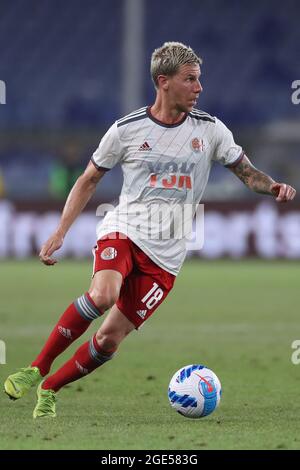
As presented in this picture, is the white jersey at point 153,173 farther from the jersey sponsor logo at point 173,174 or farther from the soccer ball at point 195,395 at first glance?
the soccer ball at point 195,395

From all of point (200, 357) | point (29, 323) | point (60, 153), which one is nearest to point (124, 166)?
point (200, 357)

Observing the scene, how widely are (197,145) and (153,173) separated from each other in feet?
1.03

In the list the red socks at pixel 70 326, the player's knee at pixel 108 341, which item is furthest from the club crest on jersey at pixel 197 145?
the player's knee at pixel 108 341

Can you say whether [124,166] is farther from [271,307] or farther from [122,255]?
[271,307]

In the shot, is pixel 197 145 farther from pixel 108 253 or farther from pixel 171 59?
pixel 108 253

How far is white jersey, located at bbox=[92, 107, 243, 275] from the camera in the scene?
20.6ft

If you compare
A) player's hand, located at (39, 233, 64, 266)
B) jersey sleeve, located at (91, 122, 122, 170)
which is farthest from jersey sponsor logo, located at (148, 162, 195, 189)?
player's hand, located at (39, 233, 64, 266)

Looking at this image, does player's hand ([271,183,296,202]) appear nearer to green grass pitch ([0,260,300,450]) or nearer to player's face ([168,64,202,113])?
player's face ([168,64,202,113])

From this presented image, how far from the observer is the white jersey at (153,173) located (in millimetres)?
6289

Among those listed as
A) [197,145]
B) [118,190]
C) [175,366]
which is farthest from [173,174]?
[118,190]

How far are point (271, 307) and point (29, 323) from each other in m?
3.36

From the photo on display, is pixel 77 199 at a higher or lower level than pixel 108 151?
lower

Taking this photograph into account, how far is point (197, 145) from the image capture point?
20.9 ft

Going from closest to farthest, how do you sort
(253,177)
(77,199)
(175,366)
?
(77,199) → (253,177) → (175,366)
